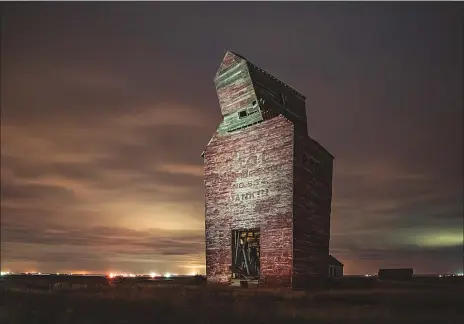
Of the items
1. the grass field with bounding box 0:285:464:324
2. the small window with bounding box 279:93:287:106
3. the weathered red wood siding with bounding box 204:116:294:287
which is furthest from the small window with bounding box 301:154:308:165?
the grass field with bounding box 0:285:464:324

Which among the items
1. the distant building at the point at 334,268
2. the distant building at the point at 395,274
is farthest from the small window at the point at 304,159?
the distant building at the point at 395,274

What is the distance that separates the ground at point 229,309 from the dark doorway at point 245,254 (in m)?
6.98

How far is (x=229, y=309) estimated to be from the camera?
59.3ft

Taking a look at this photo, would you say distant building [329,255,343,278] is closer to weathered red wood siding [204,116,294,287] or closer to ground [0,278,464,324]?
weathered red wood siding [204,116,294,287]

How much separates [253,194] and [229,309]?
38.7 feet

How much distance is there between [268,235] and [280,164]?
13.6 ft

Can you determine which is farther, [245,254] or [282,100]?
[282,100]

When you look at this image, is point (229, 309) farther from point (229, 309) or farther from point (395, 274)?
point (395, 274)

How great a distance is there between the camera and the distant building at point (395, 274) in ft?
183

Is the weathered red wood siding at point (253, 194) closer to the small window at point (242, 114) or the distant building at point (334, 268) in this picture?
the small window at point (242, 114)

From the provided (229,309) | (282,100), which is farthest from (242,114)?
(229,309)

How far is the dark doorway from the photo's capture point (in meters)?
30.5

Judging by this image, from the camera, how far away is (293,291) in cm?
2591

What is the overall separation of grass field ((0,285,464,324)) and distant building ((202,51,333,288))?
16.0 feet
